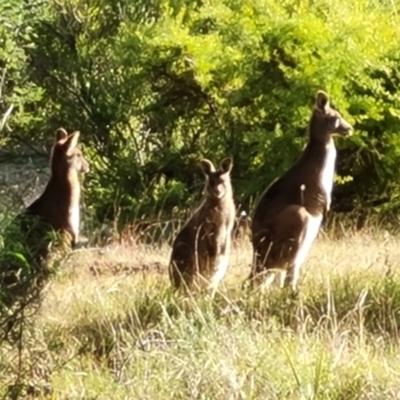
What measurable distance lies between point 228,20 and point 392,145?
89.6 inches

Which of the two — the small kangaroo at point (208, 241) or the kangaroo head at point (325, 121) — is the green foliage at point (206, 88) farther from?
the small kangaroo at point (208, 241)

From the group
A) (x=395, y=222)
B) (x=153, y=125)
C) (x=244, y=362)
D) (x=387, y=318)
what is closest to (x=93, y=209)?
(x=153, y=125)

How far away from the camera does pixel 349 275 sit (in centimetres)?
995

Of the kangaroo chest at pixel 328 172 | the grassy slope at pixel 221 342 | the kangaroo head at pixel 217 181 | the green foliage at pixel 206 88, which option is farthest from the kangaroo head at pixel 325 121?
the green foliage at pixel 206 88

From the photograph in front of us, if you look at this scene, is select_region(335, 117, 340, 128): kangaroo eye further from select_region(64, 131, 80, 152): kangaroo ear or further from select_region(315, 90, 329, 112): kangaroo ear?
select_region(64, 131, 80, 152): kangaroo ear

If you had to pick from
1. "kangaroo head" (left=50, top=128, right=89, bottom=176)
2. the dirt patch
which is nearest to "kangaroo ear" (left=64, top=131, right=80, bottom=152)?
"kangaroo head" (left=50, top=128, right=89, bottom=176)

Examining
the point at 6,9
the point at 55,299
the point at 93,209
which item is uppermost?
the point at 6,9

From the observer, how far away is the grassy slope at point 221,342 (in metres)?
7.36

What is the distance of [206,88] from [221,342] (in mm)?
8101

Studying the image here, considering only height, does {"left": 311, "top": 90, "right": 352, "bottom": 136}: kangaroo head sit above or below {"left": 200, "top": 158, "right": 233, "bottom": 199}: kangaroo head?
above

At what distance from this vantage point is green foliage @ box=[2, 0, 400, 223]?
47.8 feet

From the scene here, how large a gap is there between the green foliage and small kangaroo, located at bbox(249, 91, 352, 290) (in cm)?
275

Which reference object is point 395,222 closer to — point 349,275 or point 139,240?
point 139,240

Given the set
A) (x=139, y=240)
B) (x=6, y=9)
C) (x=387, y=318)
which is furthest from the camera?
(x=139, y=240)
